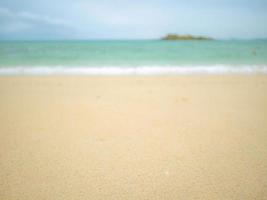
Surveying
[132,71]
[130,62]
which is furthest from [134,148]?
[130,62]

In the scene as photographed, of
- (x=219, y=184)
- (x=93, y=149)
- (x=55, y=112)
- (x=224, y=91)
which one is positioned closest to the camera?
(x=219, y=184)

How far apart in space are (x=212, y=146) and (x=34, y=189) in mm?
1737

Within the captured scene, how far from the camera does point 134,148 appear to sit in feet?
6.55

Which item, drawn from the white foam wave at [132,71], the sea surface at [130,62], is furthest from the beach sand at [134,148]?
the sea surface at [130,62]

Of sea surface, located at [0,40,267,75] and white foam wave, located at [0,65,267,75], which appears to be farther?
sea surface, located at [0,40,267,75]

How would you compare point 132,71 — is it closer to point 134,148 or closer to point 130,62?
point 130,62

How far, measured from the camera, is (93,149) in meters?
1.97

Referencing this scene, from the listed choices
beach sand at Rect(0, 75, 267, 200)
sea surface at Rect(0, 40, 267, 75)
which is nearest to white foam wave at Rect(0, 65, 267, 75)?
sea surface at Rect(0, 40, 267, 75)

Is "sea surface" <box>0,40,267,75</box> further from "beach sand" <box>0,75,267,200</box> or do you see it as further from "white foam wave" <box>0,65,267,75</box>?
"beach sand" <box>0,75,267,200</box>

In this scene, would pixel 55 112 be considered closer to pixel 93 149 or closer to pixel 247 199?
pixel 93 149

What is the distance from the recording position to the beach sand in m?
1.46

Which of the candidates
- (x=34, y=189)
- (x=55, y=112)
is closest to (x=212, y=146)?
(x=34, y=189)

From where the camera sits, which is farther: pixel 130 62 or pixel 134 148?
pixel 130 62

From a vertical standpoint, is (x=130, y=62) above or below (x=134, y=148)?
above
